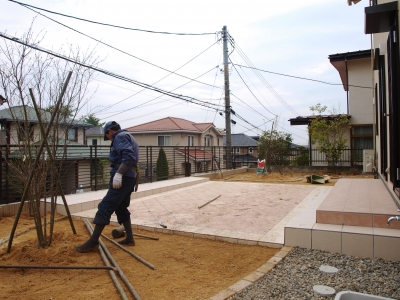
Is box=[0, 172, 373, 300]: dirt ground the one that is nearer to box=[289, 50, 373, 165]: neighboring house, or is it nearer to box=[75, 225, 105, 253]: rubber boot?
box=[75, 225, 105, 253]: rubber boot

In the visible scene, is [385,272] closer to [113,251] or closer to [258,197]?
A: [113,251]

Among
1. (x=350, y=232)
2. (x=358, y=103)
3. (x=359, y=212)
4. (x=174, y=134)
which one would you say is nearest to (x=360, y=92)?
(x=358, y=103)

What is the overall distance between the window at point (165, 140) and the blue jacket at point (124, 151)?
22.1m

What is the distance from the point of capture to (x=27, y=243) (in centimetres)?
354

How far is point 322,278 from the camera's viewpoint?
2652 millimetres

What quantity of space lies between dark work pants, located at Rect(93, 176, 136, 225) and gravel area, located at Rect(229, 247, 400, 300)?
1699 mm

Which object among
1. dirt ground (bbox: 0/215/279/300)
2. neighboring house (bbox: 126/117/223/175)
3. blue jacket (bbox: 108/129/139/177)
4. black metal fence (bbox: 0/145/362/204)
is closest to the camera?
dirt ground (bbox: 0/215/279/300)

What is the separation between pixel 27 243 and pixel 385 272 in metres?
3.71

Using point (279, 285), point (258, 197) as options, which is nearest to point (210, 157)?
point (258, 197)

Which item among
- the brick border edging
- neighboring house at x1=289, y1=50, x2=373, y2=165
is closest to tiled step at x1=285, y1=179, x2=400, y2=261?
the brick border edging

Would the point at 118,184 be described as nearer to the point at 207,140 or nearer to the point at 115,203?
the point at 115,203

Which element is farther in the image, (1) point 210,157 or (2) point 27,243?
(1) point 210,157

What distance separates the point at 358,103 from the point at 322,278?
48.4ft

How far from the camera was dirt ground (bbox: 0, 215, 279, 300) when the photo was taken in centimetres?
253
